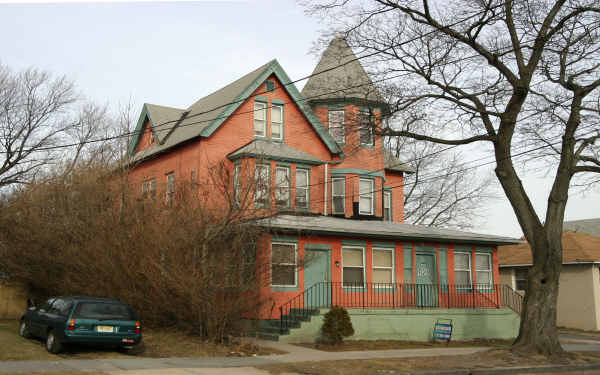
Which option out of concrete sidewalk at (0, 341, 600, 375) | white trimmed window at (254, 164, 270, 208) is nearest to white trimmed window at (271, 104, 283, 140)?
white trimmed window at (254, 164, 270, 208)

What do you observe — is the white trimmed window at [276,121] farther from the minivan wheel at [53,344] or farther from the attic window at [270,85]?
the minivan wheel at [53,344]

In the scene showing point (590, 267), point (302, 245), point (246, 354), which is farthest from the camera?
point (590, 267)

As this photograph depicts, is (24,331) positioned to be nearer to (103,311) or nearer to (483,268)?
(103,311)

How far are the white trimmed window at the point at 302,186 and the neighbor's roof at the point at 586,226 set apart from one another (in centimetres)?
3057

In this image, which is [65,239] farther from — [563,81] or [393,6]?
[563,81]

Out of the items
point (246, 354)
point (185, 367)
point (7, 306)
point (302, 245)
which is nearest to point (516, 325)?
point (302, 245)

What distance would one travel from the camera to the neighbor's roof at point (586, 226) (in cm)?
4761

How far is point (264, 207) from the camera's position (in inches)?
669

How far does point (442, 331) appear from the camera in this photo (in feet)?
68.3

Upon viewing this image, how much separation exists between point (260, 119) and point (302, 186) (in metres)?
3.42

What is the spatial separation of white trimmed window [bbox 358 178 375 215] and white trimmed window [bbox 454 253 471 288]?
4.42 m

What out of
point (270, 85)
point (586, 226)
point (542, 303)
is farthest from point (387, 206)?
point (586, 226)

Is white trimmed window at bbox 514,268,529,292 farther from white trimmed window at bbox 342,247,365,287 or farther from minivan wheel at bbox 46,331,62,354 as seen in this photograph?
minivan wheel at bbox 46,331,62,354

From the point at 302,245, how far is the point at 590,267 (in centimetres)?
1650
